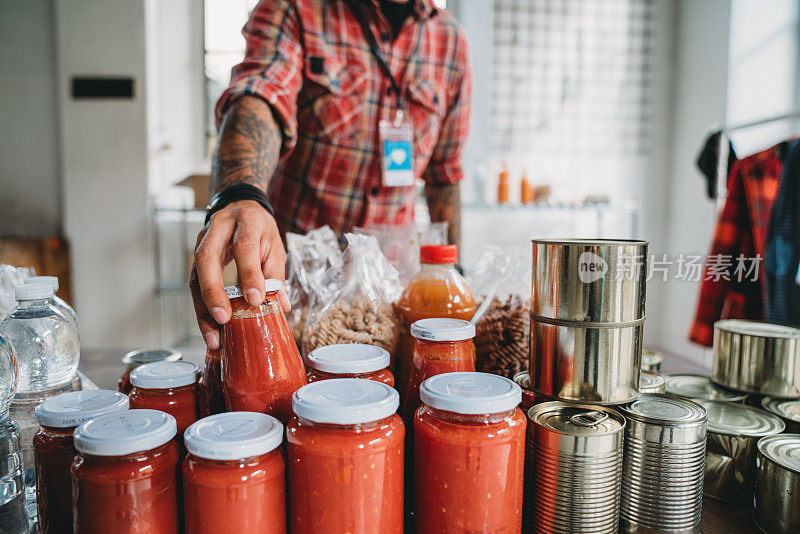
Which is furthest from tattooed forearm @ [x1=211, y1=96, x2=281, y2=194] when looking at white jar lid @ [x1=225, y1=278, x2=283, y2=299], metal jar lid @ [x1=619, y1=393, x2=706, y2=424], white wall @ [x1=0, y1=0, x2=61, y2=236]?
white wall @ [x1=0, y1=0, x2=61, y2=236]

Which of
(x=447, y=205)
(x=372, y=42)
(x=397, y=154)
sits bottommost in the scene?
(x=447, y=205)

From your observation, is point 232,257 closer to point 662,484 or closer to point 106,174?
point 662,484

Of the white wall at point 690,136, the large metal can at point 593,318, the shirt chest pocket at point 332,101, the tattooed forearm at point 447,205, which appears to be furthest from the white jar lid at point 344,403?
Answer: the white wall at point 690,136

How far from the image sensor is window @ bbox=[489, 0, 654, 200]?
353cm

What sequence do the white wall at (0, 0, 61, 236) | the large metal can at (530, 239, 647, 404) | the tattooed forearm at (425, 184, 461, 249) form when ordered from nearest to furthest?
1. the large metal can at (530, 239, 647, 404)
2. the tattooed forearm at (425, 184, 461, 249)
3. the white wall at (0, 0, 61, 236)

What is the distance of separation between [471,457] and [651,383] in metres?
0.37

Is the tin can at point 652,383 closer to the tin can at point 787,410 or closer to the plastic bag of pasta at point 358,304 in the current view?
the tin can at point 787,410

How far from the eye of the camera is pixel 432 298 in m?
0.76

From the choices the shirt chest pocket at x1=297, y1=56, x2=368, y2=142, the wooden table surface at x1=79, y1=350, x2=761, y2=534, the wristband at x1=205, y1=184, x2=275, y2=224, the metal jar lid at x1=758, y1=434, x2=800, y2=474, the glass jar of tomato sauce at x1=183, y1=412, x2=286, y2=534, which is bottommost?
the wooden table surface at x1=79, y1=350, x2=761, y2=534

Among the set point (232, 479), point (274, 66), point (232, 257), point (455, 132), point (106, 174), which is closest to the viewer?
point (232, 479)

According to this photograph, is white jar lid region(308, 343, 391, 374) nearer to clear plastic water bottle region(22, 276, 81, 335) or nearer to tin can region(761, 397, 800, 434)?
clear plastic water bottle region(22, 276, 81, 335)

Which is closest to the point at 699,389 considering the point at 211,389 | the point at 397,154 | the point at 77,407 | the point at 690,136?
the point at 211,389

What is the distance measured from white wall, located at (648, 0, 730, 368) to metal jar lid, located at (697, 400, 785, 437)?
2.98m

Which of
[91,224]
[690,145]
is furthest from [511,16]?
[91,224]
